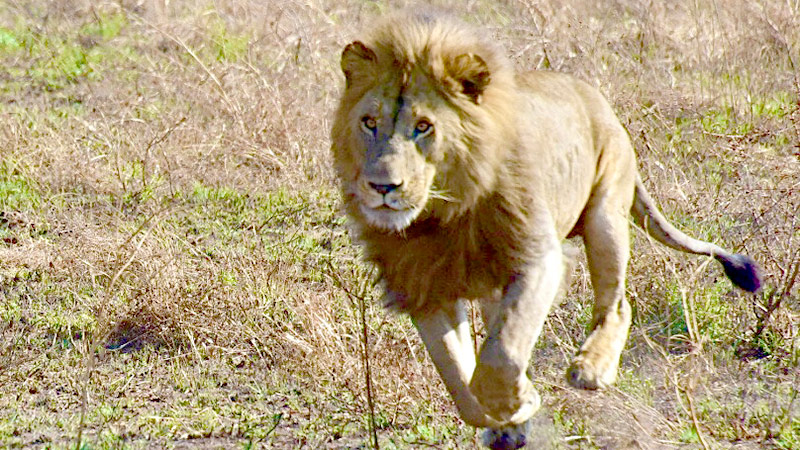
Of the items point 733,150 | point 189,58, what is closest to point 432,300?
point 733,150

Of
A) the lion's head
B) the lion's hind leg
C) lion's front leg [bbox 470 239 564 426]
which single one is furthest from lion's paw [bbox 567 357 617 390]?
the lion's head

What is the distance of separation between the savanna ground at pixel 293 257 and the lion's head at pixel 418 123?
0.61m

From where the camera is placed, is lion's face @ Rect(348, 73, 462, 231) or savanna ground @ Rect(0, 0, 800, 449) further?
savanna ground @ Rect(0, 0, 800, 449)

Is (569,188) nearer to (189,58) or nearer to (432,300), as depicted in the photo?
(432,300)

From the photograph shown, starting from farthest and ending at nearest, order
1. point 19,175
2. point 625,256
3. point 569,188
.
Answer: point 19,175 < point 625,256 < point 569,188

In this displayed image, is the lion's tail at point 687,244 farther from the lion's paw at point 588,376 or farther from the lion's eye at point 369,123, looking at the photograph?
the lion's eye at point 369,123

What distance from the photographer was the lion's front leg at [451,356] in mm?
3797

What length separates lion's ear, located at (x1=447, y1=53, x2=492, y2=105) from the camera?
360 centimetres

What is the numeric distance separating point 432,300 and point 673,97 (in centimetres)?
348

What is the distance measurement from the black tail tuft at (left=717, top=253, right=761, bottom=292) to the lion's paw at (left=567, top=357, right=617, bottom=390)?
0.61 m

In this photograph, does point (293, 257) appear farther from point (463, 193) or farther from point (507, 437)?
point (463, 193)

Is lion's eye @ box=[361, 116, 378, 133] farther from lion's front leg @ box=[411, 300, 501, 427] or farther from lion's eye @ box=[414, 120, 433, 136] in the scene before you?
lion's front leg @ box=[411, 300, 501, 427]

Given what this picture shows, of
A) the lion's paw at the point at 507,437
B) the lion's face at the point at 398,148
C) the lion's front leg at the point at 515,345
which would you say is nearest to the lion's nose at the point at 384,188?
the lion's face at the point at 398,148

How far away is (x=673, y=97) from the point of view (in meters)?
7.00
